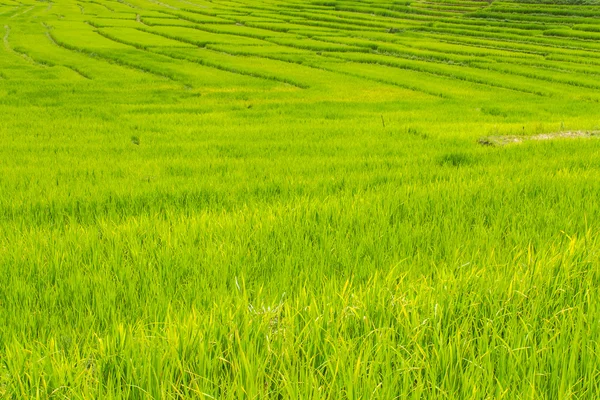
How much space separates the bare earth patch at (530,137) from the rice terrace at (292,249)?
0.08m

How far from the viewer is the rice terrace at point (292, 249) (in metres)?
1.36

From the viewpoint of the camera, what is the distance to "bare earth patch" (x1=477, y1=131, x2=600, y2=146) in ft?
27.6

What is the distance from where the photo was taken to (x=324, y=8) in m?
63.2

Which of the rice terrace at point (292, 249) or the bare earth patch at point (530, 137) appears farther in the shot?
the bare earth patch at point (530, 137)

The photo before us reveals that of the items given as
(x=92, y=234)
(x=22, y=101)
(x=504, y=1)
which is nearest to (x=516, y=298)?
(x=92, y=234)

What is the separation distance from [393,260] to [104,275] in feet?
4.85

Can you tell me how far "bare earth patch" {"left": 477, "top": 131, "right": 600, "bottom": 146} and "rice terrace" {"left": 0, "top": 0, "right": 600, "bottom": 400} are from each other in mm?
81

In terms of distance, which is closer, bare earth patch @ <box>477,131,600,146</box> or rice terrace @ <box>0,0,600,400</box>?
rice terrace @ <box>0,0,600,400</box>

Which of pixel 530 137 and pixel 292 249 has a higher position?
pixel 292 249

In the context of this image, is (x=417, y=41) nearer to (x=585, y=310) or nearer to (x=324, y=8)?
(x=324, y=8)

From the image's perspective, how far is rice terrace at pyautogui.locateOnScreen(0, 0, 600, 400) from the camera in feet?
4.45

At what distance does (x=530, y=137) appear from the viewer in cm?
877

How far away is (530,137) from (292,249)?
736 centimetres

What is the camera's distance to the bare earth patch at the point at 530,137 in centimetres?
842
